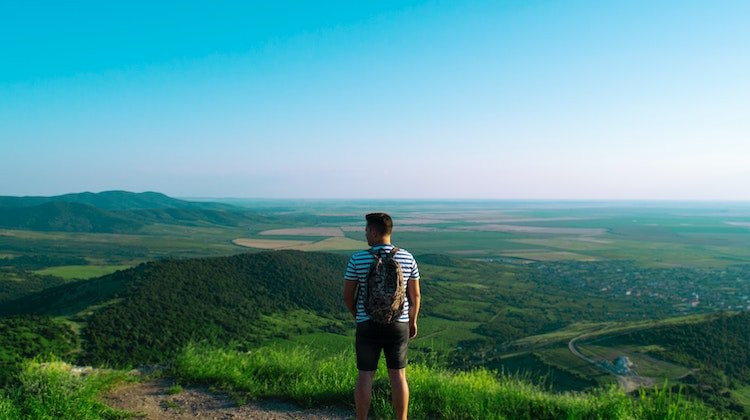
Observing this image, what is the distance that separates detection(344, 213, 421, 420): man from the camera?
5.29 m

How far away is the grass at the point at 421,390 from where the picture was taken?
6035 millimetres

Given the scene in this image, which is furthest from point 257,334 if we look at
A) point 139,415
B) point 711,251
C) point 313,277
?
point 711,251

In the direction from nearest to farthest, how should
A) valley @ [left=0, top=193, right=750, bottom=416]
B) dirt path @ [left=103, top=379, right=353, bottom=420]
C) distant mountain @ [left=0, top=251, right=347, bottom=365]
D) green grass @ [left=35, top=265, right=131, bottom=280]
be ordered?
dirt path @ [left=103, top=379, right=353, bottom=420], valley @ [left=0, top=193, right=750, bottom=416], distant mountain @ [left=0, top=251, right=347, bottom=365], green grass @ [left=35, top=265, right=131, bottom=280]

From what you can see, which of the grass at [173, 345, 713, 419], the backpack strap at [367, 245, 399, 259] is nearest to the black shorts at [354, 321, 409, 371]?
the backpack strap at [367, 245, 399, 259]

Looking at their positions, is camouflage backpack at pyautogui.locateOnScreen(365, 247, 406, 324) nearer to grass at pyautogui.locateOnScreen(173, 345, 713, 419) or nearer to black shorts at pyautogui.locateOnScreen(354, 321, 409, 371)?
black shorts at pyautogui.locateOnScreen(354, 321, 409, 371)

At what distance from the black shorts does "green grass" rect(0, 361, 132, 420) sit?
→ 3.48 meters

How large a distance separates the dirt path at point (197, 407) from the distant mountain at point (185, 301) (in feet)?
116

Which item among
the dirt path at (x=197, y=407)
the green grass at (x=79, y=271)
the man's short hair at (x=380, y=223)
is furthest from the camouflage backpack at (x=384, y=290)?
the green grass at (x=79, y=271)

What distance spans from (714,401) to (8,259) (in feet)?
539

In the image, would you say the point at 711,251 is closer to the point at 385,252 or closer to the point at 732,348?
the point at 732,348

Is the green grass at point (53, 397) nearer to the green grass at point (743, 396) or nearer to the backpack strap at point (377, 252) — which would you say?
the backpack strap at point (377, 252)

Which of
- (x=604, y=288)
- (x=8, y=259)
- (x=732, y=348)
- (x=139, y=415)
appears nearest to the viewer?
(x=139, y=415)

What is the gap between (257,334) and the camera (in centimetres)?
7069

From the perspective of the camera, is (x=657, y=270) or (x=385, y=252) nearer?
(x=385, y=252)
